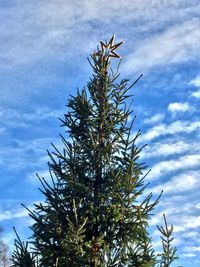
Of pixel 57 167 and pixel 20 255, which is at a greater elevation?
pixel 57 167

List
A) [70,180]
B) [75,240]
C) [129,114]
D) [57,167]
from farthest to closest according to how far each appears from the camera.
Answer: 1. [129,114]
2. [57,167]
3. [70,180]
4. [75,240]

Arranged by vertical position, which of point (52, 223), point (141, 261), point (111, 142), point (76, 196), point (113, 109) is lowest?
point (141, 261)

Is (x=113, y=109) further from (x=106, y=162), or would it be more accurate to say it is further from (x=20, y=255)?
(x=20, y=255)

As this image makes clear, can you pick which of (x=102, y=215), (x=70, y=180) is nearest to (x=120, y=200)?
(x=102, y=215)

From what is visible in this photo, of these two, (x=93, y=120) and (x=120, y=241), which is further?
(x=93, y=120)

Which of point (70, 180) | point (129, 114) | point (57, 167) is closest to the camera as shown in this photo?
point (70, 180)

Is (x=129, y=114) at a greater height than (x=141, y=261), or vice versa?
(x=129, y=114)

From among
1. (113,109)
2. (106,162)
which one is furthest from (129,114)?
(106,162)

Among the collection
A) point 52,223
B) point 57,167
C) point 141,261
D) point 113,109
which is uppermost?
point 113,109

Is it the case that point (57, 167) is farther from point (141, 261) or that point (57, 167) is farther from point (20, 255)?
point (141, 261)

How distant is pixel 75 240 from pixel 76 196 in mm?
1284

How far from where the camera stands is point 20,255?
31.9 feet

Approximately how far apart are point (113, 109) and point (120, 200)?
2.62m

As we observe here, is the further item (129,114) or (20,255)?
(129,114)
